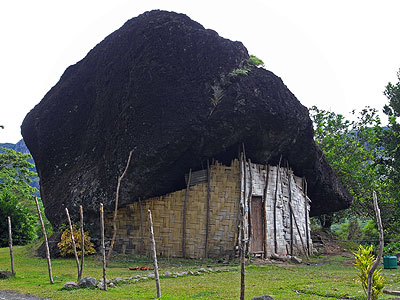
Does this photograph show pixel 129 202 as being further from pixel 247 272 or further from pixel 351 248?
pixel 351 248

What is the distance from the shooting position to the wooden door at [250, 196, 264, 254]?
51.6ft

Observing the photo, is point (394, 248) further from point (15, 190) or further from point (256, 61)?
point (15, 190)

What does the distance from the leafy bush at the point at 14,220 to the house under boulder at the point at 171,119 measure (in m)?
5.94

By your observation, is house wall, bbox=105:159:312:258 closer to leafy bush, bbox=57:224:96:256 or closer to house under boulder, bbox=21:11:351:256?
house under boulder, bbox=21:11:351:256

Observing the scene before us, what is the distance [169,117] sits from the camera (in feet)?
51.0

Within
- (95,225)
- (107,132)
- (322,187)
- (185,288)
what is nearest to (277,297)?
(185,288)

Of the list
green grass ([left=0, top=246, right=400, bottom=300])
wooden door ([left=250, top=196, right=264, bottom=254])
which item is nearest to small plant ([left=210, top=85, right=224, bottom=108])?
wooden door ([left=250, top=196, right=264, bottom=254])

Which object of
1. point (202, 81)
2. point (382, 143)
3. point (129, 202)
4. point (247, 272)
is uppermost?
point (202, 81)

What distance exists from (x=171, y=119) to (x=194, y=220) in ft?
12.5

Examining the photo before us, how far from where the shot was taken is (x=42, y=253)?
1716 cm

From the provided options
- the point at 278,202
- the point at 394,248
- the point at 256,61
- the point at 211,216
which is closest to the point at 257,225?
the point at 278,202

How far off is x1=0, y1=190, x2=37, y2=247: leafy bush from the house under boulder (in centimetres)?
594

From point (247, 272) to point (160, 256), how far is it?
4.10 m

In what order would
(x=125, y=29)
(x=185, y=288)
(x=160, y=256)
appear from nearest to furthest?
(x=185, y=288) → (x=160, y=256) → (x=125, y=29)
